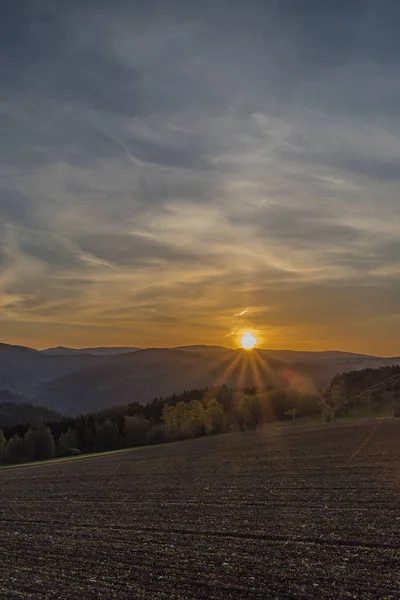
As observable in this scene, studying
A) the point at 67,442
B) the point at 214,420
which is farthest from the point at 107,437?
the point at 214,420

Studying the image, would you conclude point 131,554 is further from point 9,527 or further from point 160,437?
point 160,437

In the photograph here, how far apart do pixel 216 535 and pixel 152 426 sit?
122947mm

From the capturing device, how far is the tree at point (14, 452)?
133250mm

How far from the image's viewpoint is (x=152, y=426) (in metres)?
142

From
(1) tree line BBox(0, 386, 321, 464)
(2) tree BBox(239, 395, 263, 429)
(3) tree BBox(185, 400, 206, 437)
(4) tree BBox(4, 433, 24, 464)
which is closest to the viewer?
(3) tree BBox(185, 400, 206, 437)

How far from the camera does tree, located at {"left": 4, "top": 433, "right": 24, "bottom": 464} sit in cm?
13325

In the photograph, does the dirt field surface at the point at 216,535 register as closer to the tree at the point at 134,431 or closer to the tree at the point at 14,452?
the tree at the point at 134,431

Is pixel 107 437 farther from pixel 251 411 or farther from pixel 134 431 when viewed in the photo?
pixel 251 411

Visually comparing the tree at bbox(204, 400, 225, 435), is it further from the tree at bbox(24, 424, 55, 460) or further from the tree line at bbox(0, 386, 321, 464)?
the tree at bbox(24, 424, 55, 460)

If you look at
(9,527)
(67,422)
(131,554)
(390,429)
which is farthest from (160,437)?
(131,554)

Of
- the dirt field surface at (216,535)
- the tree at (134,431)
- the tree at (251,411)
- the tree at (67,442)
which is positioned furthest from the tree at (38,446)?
the dirt field surface at (216,535)

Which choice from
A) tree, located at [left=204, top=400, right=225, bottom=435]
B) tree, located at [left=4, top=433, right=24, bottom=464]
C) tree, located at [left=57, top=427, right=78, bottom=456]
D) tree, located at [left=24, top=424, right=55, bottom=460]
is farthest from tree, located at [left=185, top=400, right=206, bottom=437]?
Answer: tree, located at [left=4, top=433, right=24, bottom=464]

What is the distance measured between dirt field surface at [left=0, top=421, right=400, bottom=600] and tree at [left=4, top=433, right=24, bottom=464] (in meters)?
94.8

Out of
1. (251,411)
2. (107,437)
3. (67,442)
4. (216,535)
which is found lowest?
(67,442)
